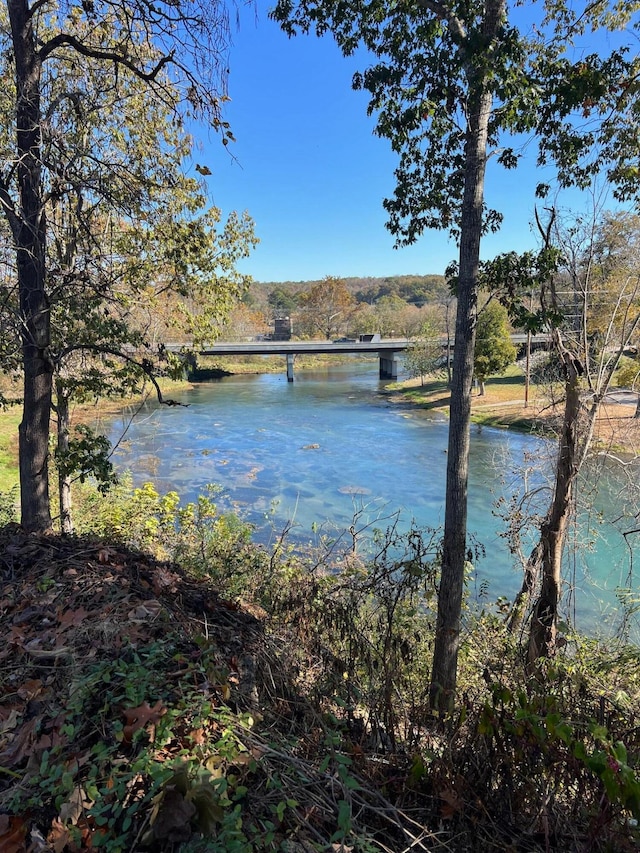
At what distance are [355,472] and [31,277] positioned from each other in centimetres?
1491

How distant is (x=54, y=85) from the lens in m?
4.78

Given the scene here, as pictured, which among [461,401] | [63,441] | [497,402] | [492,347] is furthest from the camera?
[497,402]

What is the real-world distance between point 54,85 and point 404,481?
48.1 ft

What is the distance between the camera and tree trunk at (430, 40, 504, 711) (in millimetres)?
5016

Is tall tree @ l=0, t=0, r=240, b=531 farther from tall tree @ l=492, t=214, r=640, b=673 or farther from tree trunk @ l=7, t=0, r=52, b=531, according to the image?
tall tree @ l=492, t=214, r=640, b=673

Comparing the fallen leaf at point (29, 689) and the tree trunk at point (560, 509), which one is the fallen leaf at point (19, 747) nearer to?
the fallen leaf at point (29, 689)

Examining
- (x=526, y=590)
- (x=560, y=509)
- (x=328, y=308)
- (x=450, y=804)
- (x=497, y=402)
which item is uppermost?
(x=328, y=308)

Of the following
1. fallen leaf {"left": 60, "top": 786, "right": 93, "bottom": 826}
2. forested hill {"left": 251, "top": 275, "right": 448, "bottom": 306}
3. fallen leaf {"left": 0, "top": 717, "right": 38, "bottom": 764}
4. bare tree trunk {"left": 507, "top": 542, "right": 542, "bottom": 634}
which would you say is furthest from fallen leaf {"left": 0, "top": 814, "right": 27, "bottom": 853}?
forested hill {"left": 251, "top": 275, "right": 448, "bottom": 306}

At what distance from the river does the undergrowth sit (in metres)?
4.50

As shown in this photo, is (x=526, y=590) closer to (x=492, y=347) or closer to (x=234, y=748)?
(x=234, y=748)

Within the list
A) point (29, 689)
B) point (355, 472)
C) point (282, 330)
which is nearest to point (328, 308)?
point (282, 330)

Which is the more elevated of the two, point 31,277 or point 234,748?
point 31,277

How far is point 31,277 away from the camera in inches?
176

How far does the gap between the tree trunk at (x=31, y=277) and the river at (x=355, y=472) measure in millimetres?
2698
